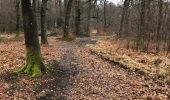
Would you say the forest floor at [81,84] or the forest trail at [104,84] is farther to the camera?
the forest trail at [104,84]

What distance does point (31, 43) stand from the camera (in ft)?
46.6

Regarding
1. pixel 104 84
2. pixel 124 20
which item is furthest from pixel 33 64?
pixel 124 20

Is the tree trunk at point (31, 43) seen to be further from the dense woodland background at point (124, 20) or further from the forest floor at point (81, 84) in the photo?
the dense woodland background at point (124, 20)

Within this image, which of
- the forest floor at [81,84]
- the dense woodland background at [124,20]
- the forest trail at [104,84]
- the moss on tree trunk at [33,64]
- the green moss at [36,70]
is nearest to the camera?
the forest floor at [81,84]

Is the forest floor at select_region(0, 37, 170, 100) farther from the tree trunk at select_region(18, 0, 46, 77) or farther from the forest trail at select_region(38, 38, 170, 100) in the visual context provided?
the tree trunk at select_region(18, 0, 46, 77)

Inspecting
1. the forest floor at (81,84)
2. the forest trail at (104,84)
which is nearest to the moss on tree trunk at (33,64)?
the forest floor at (81,84)

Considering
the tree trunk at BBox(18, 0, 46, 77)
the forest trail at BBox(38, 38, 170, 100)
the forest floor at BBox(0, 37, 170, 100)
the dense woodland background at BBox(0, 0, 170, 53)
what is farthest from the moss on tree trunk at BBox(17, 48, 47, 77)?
the dense woodland background at BBox(0, 0, 170, 53)

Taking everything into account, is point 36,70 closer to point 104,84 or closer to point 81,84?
point 81,84

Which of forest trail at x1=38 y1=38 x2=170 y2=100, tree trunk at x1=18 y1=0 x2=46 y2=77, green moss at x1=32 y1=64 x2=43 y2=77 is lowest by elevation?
forest trail at x1=38 y1=38 x2=170 y2=100

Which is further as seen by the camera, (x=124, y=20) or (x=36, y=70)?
(x=124, y=20)

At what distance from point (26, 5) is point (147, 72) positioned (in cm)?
618

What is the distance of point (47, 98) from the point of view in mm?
10773

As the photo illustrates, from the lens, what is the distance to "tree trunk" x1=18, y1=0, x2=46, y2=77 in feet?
45.4

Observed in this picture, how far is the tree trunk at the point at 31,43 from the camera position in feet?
45.4
